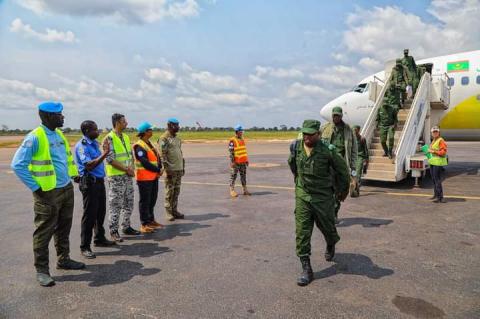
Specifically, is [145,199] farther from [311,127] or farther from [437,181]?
[437,181]

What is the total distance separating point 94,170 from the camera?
17.6 ft

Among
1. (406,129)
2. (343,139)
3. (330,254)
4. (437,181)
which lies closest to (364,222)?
(343,139)

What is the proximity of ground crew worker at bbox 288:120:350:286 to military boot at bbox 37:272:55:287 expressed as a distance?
2.93 meters

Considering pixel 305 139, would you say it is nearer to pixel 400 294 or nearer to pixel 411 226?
pixel 400 294

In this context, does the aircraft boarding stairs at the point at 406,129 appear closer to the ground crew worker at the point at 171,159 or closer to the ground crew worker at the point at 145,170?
the ground crew worker at the point at 171,159

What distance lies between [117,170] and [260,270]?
2.82 metres

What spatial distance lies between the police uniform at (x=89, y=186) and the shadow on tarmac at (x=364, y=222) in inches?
163

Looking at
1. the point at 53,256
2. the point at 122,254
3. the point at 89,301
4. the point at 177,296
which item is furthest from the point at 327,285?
the point at 53,256

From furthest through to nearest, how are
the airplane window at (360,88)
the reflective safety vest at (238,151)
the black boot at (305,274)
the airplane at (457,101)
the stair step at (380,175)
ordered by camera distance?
the airplane window at (360,88)
the airplane at (457,101)
the stair step at (380,175)
the reflective safety vest at (238,151)
the black boot at (305,274)

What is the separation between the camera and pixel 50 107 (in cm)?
441

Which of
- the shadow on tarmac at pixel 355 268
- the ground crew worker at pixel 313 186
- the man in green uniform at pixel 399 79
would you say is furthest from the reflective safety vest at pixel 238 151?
the man in green uniform at pixel 399 79

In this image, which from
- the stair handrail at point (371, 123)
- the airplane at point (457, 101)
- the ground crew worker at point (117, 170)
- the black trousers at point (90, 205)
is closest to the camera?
the black trousers at point (90, 205)

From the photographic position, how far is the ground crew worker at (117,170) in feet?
18.3

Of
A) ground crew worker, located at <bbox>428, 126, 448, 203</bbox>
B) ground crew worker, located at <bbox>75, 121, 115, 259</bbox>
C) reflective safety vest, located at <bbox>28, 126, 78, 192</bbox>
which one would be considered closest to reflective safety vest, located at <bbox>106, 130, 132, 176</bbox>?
ground crew worker, located at <bbox>75, 121, 115, 259</bbox>
